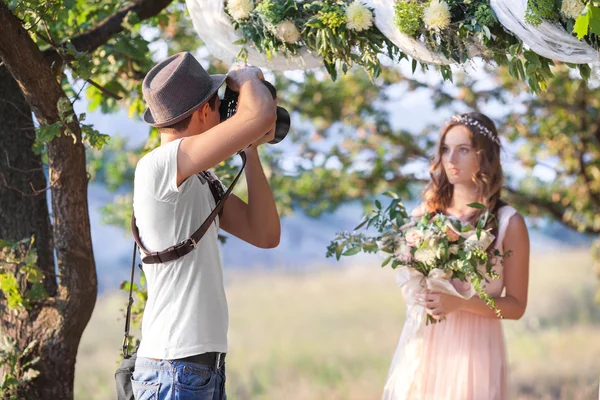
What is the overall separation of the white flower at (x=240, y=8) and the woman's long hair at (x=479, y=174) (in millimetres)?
984

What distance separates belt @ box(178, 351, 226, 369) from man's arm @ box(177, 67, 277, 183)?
1.59ft

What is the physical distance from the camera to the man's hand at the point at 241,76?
2.21m

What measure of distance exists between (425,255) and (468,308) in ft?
1.05

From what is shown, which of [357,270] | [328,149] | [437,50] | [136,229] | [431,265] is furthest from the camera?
[357,270]

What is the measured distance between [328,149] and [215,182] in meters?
4.48

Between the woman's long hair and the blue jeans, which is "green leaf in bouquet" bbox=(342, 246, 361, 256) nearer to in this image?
the woman's long hair

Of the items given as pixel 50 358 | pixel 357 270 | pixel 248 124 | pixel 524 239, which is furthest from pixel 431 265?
pixel 357 270

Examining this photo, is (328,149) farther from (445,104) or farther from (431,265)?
(431,265)

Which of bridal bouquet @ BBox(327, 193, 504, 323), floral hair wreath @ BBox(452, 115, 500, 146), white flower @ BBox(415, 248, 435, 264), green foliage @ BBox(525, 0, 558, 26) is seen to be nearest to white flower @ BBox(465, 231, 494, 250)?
bridal bouquet @ BBox(327, 193, 504, 323)

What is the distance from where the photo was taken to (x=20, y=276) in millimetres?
3111

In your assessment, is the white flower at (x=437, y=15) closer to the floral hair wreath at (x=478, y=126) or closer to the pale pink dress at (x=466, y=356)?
the floral hair wreath at (x=478, y=126)

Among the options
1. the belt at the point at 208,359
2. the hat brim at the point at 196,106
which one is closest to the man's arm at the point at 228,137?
the hat brim at the point at 196,106

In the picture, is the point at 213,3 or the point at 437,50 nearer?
the point at 437,50

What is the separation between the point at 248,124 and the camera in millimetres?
2051
